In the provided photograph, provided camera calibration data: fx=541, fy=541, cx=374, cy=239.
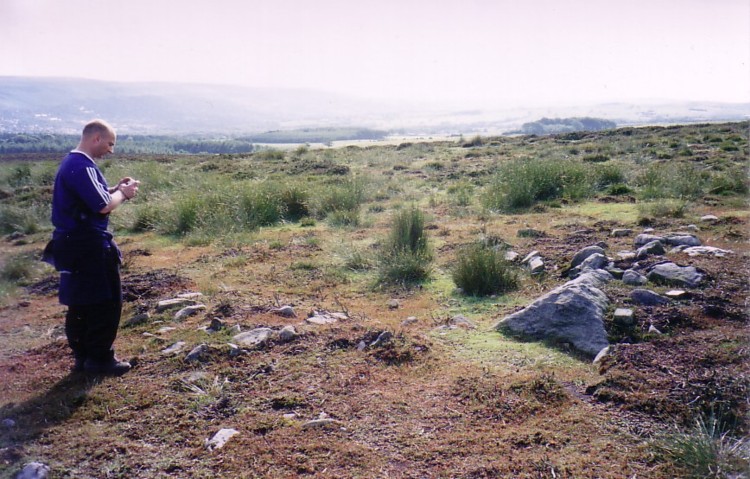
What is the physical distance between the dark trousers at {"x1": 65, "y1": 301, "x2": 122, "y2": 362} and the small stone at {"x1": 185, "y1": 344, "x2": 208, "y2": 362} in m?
0.58

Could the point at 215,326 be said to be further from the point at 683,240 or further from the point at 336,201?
the point at 336,201

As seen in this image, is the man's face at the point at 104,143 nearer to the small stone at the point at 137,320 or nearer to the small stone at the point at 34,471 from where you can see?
the small stone at the point at 137,320

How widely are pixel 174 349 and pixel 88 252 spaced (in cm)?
107

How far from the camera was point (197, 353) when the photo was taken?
14.1 feet

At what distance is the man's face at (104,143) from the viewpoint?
156 inches

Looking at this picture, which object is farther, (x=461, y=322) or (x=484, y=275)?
(x=484, y=275)

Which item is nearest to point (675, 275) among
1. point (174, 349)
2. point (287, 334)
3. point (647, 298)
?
point (647, 298)

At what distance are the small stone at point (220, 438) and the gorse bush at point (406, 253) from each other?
325 cm

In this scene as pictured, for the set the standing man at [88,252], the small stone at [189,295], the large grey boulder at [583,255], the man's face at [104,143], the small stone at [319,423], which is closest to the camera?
the small stone at [319,423]

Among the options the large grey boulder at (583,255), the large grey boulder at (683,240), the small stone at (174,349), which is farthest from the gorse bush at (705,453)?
the large grey boulder at (683,240)

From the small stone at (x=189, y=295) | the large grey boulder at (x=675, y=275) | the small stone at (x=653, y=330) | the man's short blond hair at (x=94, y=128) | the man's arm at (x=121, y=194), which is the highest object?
the man's short blond hair at (x=94, y=128)

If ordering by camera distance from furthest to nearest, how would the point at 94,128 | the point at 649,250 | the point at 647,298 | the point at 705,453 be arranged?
the point at 649,250 → the point at 647,298 → the point at 94,128 → the point at 705,453

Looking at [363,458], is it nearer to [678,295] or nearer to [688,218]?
[678,295]

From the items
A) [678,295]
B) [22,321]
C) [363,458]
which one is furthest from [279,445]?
[22,321]
